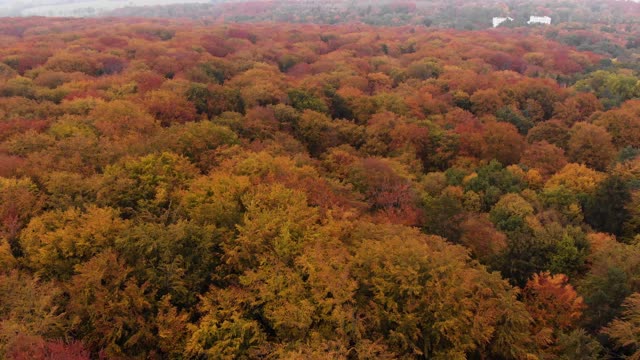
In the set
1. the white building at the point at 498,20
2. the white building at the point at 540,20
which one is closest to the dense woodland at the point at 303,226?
the white building at the point at 498,20

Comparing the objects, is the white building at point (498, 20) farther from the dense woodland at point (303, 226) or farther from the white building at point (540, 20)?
the dense woodland at point (303, 226)

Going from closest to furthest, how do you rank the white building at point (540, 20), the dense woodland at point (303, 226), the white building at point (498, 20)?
1. the dense woodland at point (303, 226)
2. the white building at point (498, 20)
3. the white building at point (540, 20)

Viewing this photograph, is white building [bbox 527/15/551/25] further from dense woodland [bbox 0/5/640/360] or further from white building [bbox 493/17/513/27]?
dense woodland [bbox 0/5/640/360]

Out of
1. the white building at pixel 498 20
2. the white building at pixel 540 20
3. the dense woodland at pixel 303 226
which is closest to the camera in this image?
the dense woodland at pixel 303 226

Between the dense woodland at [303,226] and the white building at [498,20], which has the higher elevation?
the white building at [498,20]

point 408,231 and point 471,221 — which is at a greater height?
point 408,231

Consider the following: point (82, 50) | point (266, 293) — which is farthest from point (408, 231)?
point (82, 50)

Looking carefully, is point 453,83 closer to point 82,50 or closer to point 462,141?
point 462,141

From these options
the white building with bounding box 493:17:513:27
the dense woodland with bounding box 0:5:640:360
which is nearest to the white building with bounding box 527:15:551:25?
the white building with bounding box 493:17:513:27
